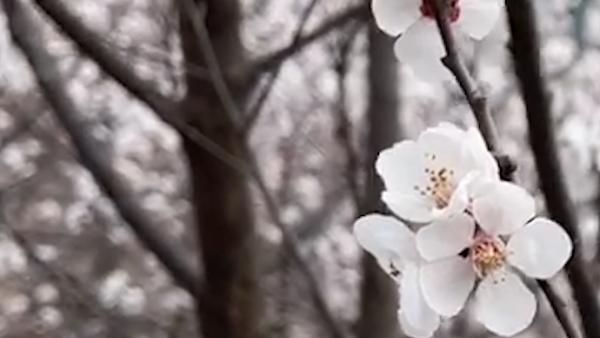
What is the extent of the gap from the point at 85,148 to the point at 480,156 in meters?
1.30

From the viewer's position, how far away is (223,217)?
1.43 meters

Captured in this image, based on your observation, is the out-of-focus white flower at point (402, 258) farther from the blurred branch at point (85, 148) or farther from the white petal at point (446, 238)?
the blurred branch at point (85, 148)

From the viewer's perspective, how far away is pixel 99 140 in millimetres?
1954

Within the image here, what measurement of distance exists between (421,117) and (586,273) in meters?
1.60

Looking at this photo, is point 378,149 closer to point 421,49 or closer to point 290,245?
point 290,245

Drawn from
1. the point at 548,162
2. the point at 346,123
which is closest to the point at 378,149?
the point at 346,123

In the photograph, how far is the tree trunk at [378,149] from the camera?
1.57m

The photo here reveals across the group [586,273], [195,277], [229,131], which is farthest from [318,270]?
[586,273]

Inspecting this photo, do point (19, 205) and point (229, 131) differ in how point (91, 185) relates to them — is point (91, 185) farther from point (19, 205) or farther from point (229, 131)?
point (229, 131)

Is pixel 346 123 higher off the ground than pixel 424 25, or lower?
higher

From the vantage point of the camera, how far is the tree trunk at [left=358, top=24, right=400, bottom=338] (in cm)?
157

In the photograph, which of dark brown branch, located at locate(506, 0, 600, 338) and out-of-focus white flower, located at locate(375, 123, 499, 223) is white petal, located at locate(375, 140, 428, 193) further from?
dark brown branch, located at locate(506, 0, 600, 338)

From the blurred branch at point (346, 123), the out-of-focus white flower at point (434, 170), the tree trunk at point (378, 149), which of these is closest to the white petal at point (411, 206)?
the out-of-focus white flower at point (434, 170)

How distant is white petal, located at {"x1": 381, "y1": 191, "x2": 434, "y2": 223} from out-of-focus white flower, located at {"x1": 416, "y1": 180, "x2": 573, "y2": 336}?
0.01m
